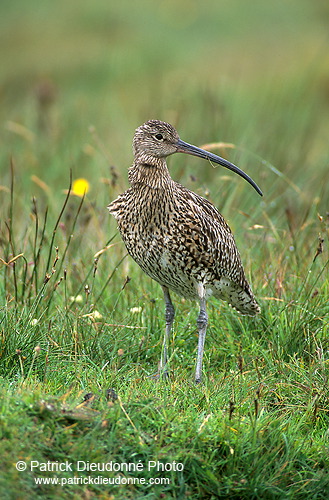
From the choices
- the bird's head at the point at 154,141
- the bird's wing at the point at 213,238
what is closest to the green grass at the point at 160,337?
the bird's wing at the point at 213,238

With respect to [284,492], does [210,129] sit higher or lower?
higher

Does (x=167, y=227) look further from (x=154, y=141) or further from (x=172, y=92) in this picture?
(x=172, y=92)

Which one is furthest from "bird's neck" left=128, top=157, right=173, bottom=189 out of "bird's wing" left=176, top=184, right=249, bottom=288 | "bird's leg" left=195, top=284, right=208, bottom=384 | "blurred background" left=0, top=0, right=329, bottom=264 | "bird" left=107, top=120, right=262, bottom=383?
"blurred background" left=0, top=0, right=329, bottom=264

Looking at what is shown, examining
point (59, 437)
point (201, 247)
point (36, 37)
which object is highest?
point (36, 37)

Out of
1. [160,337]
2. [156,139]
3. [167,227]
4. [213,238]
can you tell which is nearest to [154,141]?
[156,139]

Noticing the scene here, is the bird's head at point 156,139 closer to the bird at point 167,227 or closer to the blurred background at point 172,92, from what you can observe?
the bird at point 167,227

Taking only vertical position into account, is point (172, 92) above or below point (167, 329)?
above

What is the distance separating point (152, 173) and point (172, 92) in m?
7.57

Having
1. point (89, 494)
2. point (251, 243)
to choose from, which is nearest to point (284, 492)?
point (89, 494)

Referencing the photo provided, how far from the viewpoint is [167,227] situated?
5496mm

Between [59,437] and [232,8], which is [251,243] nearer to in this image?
[59,437]

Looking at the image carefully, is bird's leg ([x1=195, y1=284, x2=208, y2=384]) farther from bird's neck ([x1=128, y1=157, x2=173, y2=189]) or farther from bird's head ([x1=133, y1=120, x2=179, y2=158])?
bird's head ([x1=133, y1=120, x2=179, y2=158])

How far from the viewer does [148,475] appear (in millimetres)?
4215

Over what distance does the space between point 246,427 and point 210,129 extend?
5484mm
